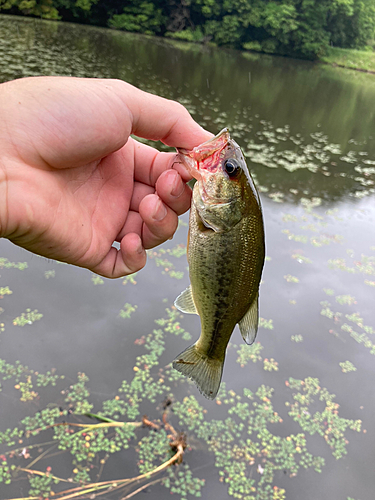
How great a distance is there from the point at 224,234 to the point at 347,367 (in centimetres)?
368

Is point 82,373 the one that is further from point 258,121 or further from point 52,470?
point 258,121

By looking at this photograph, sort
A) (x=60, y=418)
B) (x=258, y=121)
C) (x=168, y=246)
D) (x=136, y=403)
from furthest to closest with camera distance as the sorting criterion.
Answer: (x=258, y=121), (x=168, y=246), (x=136, y=403), (x=60, y=418)

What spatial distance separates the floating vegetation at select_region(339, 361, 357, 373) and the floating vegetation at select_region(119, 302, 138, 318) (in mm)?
2781

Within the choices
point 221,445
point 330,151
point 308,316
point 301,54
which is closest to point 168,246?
point 308,316

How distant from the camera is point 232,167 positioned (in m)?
1.90

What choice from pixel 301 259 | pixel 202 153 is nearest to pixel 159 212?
pixel 202 153

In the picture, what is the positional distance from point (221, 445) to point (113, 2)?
37049 millimetres

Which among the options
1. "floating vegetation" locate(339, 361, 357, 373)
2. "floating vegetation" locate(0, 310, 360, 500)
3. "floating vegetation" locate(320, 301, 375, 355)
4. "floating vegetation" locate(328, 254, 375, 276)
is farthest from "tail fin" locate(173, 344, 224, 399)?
"floating vegetation" locate(328, 254, 375, 276)

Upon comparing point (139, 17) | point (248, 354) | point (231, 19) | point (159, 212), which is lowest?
point (248, 354)

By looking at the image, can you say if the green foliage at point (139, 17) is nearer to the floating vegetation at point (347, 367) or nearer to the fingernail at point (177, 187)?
the floating vegetation at point (347, 367)

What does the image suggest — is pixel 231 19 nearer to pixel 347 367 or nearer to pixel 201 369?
pixel 347 367

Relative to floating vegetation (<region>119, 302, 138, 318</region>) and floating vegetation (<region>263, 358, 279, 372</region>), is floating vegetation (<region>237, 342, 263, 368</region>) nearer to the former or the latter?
floating vegetation (<region>263, 358, 279, 372</region>)

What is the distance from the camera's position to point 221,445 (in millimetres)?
3582

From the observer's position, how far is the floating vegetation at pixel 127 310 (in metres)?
4.77
